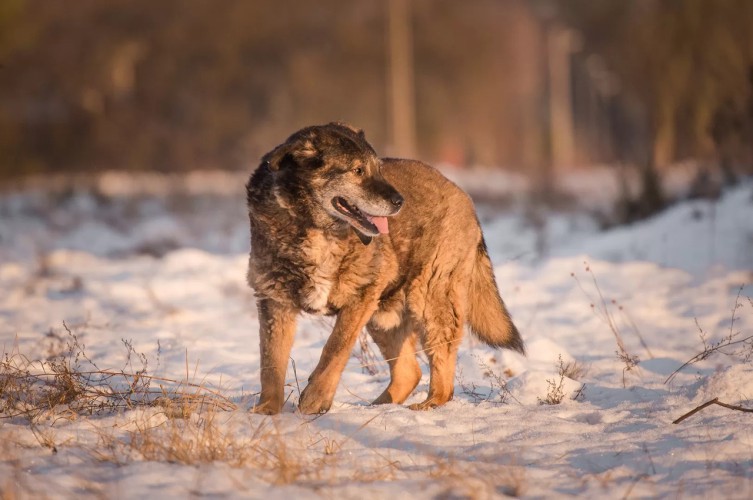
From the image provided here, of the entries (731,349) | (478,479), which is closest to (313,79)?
(731,349)

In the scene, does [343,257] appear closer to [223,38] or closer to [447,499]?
[447,499]

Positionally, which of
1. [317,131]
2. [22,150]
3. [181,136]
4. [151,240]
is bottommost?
[317,131]

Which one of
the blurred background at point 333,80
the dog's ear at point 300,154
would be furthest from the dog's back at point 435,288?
the blurred background at point 333,80

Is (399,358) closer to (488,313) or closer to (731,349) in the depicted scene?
(488,313)

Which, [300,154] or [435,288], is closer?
[300,154]

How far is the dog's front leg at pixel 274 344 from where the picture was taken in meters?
5.40

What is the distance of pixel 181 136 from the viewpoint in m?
42.5

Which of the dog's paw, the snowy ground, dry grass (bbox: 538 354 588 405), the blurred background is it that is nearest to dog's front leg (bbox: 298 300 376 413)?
the dog's paw

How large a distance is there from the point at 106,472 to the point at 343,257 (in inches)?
86.2

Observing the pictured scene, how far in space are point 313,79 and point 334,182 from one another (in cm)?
4386

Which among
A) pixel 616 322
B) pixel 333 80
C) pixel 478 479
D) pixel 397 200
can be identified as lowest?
pixel 478 479

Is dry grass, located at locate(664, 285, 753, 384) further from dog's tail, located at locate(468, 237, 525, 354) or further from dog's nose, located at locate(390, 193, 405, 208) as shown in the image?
dog's nose, located at locate(390, 193, 405, 208)

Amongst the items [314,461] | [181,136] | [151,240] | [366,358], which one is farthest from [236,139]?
[314,461]

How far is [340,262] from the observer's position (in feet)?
18.2
